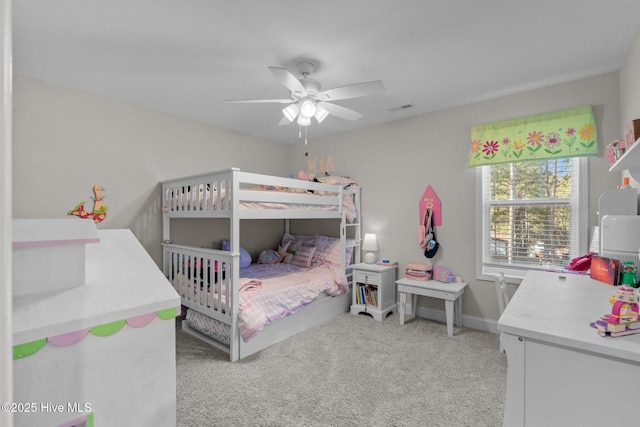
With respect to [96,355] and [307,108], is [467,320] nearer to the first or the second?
[307,108]

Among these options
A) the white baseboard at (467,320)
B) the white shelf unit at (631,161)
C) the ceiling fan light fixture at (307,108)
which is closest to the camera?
the white shelf unit at (631,161)

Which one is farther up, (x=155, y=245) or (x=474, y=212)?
(x=474, y=212)

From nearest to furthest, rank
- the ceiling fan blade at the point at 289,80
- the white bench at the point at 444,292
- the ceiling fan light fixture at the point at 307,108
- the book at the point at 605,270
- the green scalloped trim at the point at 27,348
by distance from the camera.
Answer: the green scalloped trim at the point at 27,348 → the book at the point at 605,270 → the ceiling fan blade at the point at 289,80 → the ceiling fan light fixture at the point at 307,108 → the white bench at the point at 444,292

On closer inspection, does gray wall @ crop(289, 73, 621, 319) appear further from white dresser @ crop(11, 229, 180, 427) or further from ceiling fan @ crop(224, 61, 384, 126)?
white dresser @ crop(11, 229, 180, 427)

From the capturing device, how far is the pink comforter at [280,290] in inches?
101

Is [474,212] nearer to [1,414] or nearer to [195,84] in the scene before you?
[195,84]

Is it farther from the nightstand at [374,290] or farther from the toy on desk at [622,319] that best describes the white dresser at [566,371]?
the nightstand at [374,290]

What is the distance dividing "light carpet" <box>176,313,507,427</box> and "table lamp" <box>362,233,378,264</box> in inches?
39.7

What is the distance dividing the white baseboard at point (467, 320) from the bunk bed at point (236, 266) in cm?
90

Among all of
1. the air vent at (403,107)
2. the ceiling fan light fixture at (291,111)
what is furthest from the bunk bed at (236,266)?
the air vent at (403,107)

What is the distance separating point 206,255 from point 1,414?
8.84 feet

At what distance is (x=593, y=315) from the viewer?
4.13 ft

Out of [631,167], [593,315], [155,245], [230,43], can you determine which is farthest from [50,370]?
[155,245]

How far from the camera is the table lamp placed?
12.8ft
